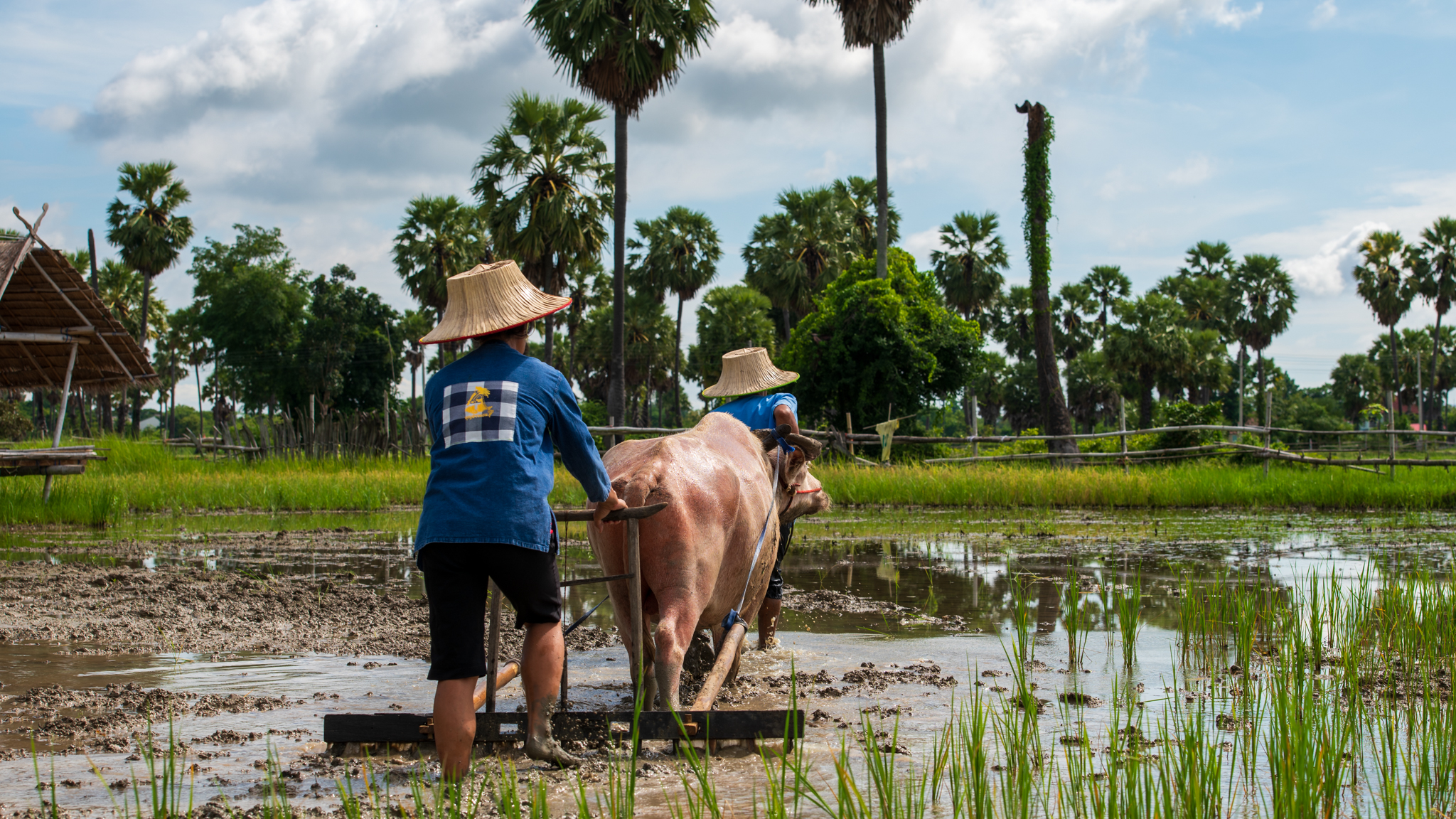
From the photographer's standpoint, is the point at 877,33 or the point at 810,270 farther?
the point at 810,270

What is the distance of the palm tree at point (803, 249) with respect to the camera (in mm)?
35719

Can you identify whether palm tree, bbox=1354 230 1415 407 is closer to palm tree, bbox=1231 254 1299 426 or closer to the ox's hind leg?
palm tree, bbox=1231 254 1299 426

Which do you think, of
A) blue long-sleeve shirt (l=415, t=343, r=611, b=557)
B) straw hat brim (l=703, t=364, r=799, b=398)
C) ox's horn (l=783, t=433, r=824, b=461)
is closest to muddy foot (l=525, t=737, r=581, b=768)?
blue long-sleeve shirt (l=415, t=343, r=611, b=557)

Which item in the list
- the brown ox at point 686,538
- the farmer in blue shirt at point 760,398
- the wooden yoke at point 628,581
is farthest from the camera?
the farmer in blue shirt at point 760,398

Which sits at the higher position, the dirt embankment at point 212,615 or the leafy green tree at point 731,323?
the leafy green tree at point 731,323

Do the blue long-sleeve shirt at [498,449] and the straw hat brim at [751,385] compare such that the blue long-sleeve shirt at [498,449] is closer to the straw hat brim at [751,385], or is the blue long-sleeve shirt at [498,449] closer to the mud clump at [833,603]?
the straw hat brim at [751,385]

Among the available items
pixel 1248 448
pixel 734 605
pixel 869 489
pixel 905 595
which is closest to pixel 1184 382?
pixel 1248 448

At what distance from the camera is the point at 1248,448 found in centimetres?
1592

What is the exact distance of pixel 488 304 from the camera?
341 centimetres

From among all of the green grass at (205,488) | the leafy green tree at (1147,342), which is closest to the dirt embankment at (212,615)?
the green grass at (205,488)

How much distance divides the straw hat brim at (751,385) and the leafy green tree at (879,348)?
19817mm

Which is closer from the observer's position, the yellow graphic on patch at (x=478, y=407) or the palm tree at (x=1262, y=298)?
the yellow graphic on patch at (x=478, y=407)

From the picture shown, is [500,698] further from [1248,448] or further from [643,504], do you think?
[1248,448]

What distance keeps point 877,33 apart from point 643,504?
884 inches
